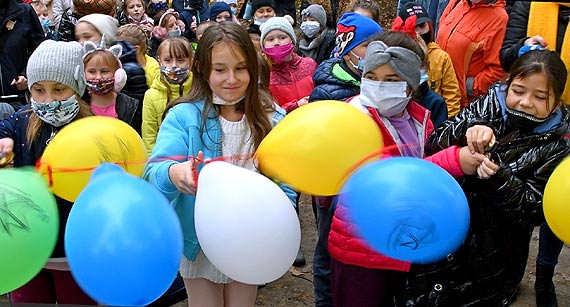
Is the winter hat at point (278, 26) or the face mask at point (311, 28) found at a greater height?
the winter hat at point (278, 26)

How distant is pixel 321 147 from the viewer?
1.64m

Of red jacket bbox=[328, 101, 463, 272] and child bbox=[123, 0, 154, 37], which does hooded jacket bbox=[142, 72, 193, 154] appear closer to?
red jacket bbox=[328, 101, 463, 272]

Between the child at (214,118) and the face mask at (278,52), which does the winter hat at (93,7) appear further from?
the child at (214,118)

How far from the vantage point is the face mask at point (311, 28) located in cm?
493

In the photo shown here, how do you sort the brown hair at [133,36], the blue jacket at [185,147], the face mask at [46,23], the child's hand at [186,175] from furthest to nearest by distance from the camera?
1. the face mask at [46,23]
2. the brown hair at [133,36]
3. the blue jacket at [185,147]
4. the child's hand at [186,175]

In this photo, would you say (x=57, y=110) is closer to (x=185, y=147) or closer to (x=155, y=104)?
(x=185, y=147)

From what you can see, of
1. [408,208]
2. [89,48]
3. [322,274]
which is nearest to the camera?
[408,208]

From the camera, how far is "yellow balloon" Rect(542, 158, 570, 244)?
1601 millimetres

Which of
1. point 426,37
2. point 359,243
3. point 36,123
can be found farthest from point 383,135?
point 426,37

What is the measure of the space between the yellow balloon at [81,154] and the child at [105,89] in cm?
107

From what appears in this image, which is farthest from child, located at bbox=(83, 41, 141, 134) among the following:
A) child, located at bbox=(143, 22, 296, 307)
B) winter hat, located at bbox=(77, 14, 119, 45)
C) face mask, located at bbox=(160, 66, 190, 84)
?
child, located at bbox=(143, 22, 296, 307)

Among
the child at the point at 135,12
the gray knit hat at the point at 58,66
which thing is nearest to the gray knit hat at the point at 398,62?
the gray knit hat at the point at 58,66

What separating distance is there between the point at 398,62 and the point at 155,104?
5.48ft

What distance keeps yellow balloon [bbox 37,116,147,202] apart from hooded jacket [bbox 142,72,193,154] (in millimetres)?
1273
